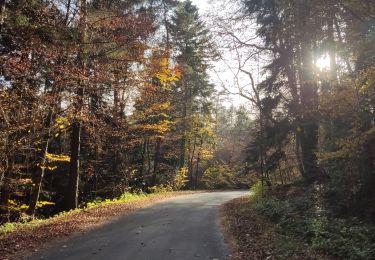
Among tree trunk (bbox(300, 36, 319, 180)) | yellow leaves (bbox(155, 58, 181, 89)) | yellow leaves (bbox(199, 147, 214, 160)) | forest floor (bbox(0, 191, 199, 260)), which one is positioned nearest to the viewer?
forest floor (bbox(0, 191, 199, 260))

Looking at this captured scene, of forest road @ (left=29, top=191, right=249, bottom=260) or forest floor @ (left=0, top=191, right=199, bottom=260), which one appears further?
forest floor @ (left=0, top=191, right=199, bottom=260)

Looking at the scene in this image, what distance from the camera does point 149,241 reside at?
1032 centimetres

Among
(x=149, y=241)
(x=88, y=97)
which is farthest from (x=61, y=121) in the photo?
(x=149, y=241)

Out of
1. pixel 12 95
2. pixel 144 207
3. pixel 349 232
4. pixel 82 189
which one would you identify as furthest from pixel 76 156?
pixel 349 232

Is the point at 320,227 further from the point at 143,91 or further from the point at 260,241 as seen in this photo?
the point at 143,91

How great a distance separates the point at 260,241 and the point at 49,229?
6.38 m

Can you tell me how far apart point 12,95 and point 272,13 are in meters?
13.2

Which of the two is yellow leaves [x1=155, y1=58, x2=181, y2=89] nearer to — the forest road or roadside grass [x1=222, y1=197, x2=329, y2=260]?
the forest road

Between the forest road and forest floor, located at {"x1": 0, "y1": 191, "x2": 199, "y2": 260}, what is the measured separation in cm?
47

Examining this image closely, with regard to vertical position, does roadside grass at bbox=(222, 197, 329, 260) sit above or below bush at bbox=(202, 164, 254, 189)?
below

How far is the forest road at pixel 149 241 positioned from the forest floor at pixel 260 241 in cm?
37

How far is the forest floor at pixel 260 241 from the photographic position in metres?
8.79

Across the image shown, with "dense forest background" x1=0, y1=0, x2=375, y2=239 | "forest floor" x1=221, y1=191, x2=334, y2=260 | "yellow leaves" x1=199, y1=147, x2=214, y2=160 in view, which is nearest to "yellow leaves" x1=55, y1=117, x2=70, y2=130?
"dense forest background" x1=0, y1=0, x2=375, y2=239

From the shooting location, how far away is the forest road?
8938 mm
